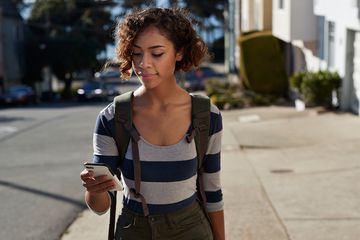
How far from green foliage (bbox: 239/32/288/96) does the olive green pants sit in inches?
858

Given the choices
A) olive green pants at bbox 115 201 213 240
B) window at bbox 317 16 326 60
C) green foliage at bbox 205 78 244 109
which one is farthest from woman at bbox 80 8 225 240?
green foliage at bbox 205 78 244 109

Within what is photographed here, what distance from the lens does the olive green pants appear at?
3.07m

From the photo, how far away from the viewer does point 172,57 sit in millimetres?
3127

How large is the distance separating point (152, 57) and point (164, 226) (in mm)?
733

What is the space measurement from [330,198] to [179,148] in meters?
5.32

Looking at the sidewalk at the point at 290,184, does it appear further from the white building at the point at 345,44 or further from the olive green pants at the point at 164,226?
the olive green pants at the point at 164,226

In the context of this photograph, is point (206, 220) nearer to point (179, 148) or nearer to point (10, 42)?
point (179, 148)

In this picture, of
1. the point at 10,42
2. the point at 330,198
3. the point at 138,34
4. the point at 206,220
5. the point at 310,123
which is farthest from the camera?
the point at 10,42

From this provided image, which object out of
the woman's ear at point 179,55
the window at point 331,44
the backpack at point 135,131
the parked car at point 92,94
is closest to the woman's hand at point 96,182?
the backpack at point 135,131

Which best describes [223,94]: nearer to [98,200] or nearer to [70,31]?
[98,200]

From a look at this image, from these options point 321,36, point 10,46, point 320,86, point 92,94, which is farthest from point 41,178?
point 10,46

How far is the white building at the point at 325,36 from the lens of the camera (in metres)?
16.7

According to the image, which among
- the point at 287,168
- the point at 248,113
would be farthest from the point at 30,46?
the point at 287,168

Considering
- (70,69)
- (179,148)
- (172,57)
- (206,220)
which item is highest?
(172,57)
